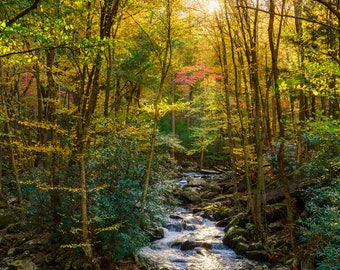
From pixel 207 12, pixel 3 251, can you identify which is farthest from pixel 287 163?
pixel 3 251

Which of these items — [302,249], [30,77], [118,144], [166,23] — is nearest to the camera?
[302,249]

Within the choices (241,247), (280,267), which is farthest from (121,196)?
(280,267)

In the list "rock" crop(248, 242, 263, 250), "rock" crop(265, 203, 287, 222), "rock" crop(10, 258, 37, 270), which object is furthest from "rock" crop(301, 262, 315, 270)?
"rock" crop(10, 258, 37, 270)

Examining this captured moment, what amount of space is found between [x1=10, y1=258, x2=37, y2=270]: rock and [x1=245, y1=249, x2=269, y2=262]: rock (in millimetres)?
6292

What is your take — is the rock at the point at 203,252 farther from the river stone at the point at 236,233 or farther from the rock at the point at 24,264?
the rock at the point at 24,264

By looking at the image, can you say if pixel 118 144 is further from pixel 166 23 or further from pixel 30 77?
pixel 30 77

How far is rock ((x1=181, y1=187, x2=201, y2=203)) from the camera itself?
16.0 metres

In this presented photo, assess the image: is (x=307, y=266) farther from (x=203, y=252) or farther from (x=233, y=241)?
(x=203, y=252)

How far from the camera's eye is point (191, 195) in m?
16.2

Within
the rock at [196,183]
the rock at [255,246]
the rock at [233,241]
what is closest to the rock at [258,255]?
the rock at [255,246]

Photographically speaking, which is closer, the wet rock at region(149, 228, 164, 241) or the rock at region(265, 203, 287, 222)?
the rock at region(265, 203, 287, 222)

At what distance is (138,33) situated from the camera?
12523mm

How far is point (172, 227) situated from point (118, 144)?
5440mm

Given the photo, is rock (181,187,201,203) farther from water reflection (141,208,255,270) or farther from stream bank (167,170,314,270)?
water reflection (141,208,255,270)
